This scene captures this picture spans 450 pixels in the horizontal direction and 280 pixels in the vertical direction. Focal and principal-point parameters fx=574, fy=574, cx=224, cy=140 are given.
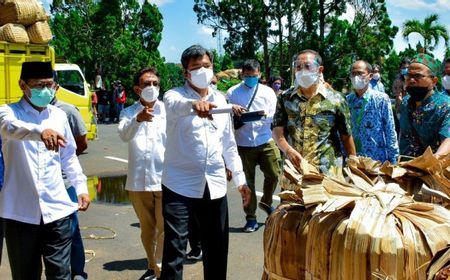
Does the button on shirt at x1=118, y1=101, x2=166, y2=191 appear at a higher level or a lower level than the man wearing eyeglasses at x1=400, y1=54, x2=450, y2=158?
lower

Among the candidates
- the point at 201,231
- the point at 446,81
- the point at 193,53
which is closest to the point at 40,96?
the point at 193,53

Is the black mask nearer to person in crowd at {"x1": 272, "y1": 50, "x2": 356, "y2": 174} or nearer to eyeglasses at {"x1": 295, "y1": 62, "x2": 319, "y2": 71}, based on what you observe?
person in crowd at {"x1": 272, "y1": 50, "x2": 356, "y2": 174}

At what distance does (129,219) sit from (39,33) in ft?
12.8

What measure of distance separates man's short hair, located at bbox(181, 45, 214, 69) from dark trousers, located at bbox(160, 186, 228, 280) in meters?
0.89

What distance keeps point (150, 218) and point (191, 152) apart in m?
1.25

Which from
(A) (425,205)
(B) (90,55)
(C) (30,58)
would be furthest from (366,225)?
(B) (90,55)

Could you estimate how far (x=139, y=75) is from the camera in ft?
15.9

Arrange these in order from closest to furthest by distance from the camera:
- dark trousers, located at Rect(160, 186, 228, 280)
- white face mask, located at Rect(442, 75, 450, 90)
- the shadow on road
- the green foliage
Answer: dark trousers, located at Rect(160, 186, 228, 280) → the shadow on road → white face mask, located at Rect(442, 75, 450, 90) → the green foliage

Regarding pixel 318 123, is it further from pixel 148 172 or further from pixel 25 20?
pixel 25 20

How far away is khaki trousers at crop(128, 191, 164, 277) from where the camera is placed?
16.2 ft

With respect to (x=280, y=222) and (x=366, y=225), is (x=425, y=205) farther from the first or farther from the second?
(x=280, y=222)

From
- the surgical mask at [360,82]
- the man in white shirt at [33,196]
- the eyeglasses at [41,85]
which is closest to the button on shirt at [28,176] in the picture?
the man in white shirt at [33,196]

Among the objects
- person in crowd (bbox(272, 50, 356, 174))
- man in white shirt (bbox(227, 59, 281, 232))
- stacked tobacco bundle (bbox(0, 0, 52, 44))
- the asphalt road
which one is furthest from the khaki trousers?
stacked tobacco bundle (bbox(0, 0, 52, 44))

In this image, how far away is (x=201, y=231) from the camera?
4.12 m
